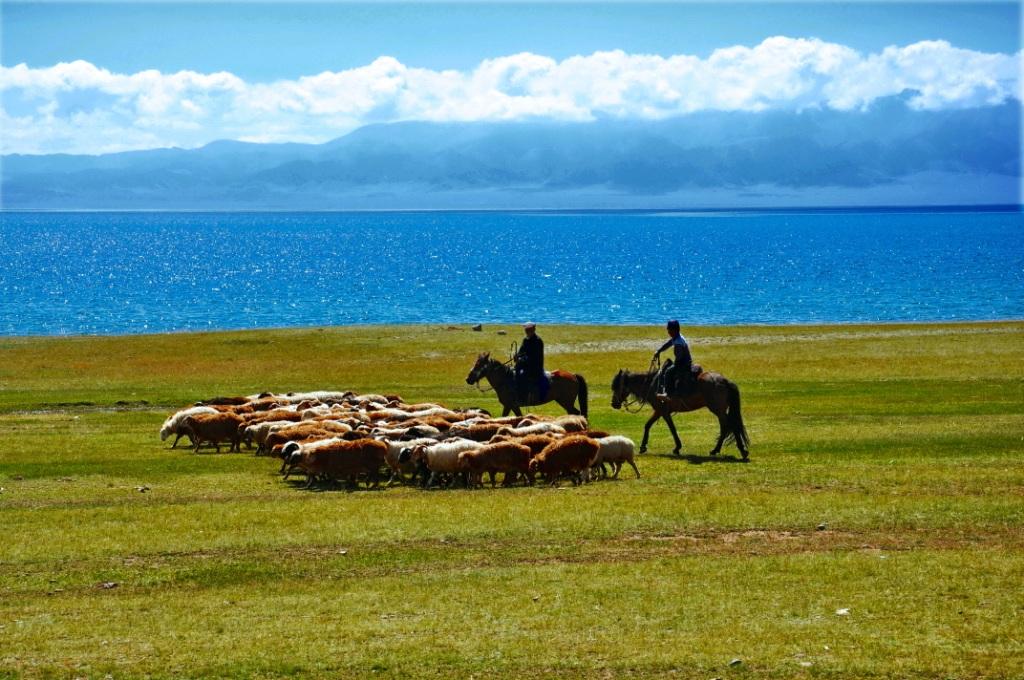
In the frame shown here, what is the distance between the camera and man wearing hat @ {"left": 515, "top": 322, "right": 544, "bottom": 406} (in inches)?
1298

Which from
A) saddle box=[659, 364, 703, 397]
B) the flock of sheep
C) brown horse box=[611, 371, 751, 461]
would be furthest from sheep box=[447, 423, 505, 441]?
saddle box=[659, 364, 703, 397]

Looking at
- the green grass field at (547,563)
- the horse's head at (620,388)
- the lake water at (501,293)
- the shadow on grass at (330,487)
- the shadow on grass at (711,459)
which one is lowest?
the lake water at (501,293)

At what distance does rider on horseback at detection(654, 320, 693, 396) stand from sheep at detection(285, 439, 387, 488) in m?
6.88

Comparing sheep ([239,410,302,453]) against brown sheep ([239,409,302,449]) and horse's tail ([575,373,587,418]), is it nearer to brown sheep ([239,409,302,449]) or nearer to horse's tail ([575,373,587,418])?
brown sheep ([239,409,302,449])

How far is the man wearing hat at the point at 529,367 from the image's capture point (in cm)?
3297

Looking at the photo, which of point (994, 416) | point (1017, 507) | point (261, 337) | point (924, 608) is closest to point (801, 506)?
point (1017, 507)

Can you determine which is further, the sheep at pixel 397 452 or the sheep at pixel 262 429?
the sheep at pixel 262 429

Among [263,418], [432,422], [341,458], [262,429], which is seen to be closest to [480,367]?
[432,422]

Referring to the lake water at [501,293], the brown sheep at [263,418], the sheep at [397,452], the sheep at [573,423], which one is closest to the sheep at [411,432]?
the sheep at [397,452]

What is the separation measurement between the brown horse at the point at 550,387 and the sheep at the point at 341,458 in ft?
25.0

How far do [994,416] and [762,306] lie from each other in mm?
82440

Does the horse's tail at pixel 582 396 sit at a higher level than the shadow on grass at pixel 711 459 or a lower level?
higher

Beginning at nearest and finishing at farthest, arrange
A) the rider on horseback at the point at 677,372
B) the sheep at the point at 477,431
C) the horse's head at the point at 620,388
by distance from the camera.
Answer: the sheep at the point at 477,431 → the rider on horseback at the point at 677,372 → the horse's head at the point at 620,388

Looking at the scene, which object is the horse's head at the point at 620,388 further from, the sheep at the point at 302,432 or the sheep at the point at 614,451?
the sheep at the point at 302,432
